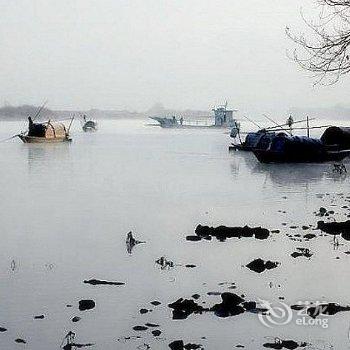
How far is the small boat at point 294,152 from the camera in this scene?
39.5 metres

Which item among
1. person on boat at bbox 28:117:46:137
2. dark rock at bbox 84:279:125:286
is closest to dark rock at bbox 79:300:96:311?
dark rock at bbox 84:279:125:286

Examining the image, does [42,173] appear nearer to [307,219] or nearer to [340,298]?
[307,219]

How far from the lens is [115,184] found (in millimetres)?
27453

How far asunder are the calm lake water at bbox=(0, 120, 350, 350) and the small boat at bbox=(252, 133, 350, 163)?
12575 mm

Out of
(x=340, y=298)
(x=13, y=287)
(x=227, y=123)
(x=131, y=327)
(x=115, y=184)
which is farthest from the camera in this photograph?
(x=227, y=123)

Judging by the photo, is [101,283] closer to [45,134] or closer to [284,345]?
[284,345]

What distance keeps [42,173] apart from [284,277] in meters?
23.8

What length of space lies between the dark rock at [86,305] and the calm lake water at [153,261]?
141mm

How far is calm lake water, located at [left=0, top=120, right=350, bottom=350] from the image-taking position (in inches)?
323

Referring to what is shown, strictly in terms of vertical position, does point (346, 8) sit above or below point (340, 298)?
above

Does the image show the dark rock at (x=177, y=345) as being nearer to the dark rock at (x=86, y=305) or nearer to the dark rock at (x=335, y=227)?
the dark rock at (x=86, y=305)

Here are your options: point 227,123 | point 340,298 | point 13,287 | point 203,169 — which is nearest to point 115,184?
point 203,169

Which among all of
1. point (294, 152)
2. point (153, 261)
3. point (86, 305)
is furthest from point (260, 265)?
point (294, 152)

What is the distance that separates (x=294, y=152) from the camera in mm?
39531
